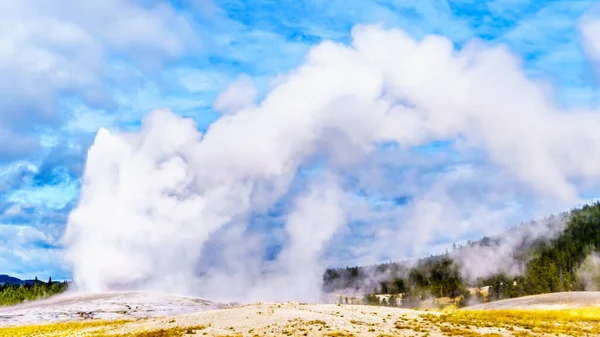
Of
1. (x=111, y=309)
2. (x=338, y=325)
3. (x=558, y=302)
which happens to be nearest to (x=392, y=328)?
(x=338, y=325)

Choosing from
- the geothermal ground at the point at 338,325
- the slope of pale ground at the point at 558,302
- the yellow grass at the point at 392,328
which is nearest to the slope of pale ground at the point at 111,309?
the geothermal ground at the point at 338,325

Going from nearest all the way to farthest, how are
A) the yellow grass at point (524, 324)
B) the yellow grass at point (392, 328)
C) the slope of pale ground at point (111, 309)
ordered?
the yellow grass at point (392, 328) < the yellow grass at point (524, 324) < the slope of pale ground at point (111, 309)

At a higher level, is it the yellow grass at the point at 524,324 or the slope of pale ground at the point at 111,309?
the slope of pale ground at the point at 111,309

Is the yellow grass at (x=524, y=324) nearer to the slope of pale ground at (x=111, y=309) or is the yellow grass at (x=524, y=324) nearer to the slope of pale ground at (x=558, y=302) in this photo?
the slope of pale ground at (x=558, y=302)

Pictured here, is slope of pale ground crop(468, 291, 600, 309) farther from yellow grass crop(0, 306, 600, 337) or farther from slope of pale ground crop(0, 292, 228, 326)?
slope of pale ground crop(0, 292, 228, 326)

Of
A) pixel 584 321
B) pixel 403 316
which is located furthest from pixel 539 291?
pixel 403 316

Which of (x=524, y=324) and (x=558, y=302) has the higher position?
(x=558, y=302)

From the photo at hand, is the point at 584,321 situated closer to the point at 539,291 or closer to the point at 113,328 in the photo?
the point at 113,328

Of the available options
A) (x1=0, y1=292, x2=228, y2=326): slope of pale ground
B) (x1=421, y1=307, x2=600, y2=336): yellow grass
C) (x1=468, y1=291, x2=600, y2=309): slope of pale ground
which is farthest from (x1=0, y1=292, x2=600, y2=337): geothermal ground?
(x1=0, y1=292, x2=228, y2=326): slope of pale ground

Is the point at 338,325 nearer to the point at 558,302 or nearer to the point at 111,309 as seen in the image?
the point at 111,309

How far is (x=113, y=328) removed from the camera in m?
68.2

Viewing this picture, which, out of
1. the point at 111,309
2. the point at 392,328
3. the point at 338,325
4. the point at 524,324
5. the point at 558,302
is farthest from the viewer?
the point at 111,309

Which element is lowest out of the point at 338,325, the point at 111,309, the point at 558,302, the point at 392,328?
the point at 558,302

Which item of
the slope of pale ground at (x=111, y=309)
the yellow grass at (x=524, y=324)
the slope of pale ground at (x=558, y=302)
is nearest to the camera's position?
the yellow grass at (x=524, y=324)
